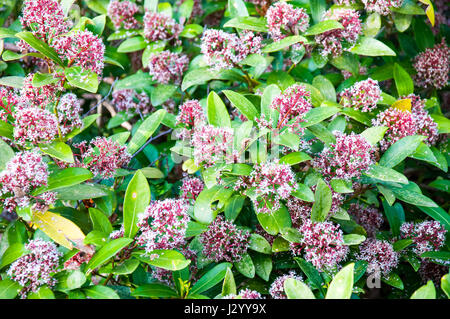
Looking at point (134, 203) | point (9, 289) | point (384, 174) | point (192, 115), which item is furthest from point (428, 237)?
point (9, 289)

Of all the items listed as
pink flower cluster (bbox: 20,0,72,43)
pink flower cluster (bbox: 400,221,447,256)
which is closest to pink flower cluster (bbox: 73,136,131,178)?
pink flower cluster (bbox: 20,0,72,43)

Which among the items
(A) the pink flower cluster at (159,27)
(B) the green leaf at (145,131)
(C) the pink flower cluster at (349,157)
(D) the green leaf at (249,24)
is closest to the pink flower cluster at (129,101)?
(A) the pink flower cluster at (159,27)

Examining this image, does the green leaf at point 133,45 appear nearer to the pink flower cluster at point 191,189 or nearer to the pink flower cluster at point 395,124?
the pink flower cluster at point 191,189

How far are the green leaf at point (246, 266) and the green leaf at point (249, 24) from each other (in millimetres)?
1253

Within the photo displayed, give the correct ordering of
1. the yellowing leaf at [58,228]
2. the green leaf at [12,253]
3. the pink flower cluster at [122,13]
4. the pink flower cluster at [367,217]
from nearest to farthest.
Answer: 1. the green leaf at [12,253]
2. the yellowing leaf at [58,228]
3. the pink flower cluster at [367,217]
4. the pink flower cluster at [122,13]

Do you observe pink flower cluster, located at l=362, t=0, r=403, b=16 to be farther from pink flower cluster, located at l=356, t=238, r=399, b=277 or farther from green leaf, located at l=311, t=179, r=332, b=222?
pink flower cluster, located at l=356, t=238, r=399, b=277

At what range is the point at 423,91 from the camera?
3344mm

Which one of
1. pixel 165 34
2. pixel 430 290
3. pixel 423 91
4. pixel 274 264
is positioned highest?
pixel 165 34

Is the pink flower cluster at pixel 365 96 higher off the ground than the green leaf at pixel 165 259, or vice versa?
the pink flower cluster at pixel 365 96

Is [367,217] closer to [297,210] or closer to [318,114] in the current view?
[297,210]

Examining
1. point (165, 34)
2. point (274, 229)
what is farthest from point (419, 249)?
point (165, 34)

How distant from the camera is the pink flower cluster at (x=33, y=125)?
2.20 meters

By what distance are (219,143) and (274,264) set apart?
73 centimetres
